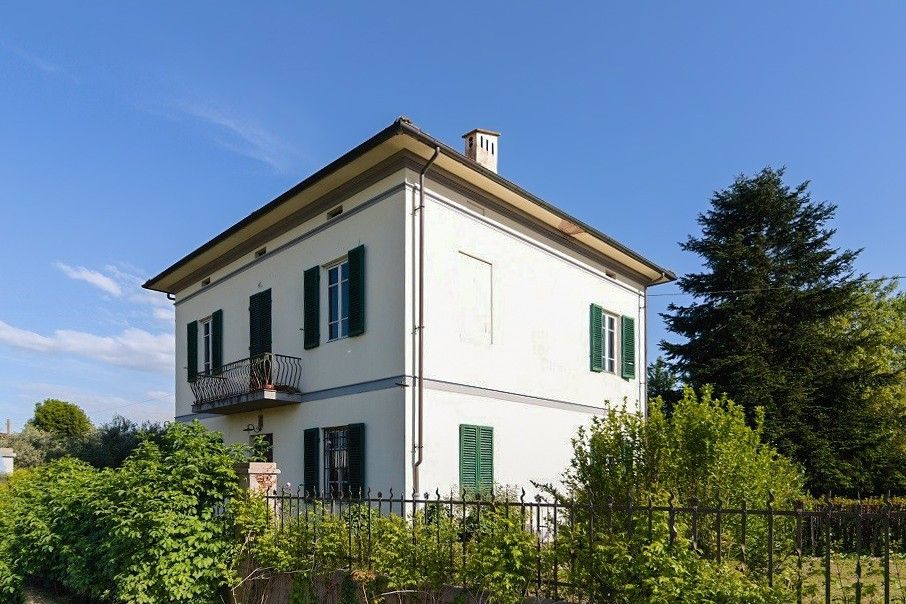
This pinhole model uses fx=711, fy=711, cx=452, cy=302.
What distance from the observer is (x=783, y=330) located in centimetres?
2536

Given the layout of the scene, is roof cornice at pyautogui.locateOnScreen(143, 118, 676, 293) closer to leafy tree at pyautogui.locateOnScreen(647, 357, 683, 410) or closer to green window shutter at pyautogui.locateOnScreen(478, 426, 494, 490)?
green window shutter at pyautogui.locateOnScreen(478, 426, 494, 490)

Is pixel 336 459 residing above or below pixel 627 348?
below

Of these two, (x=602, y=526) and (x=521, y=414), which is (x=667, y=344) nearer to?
(x=521, y=414)

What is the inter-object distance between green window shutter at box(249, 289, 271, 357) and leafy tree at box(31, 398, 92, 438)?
42999 millimetres

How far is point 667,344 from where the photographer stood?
89.8 ft

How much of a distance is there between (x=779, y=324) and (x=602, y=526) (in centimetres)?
2215

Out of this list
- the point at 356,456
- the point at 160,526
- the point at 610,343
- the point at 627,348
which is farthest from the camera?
the point at 627,348

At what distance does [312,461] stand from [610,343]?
8.09m

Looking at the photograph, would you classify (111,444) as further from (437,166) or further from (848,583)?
(848,583)

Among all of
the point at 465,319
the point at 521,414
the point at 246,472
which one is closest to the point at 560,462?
the point at 521,414

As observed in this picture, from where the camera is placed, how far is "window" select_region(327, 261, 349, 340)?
13520 millimetres

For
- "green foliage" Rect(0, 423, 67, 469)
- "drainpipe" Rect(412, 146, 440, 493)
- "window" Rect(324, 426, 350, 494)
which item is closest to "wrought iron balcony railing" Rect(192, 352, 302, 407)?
"window" Rect(324, 426, 350, 494)

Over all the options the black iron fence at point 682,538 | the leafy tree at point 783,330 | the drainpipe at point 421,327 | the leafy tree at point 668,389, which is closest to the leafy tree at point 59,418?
the leafy tree at point 668,389

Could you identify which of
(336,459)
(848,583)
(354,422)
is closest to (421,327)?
(354,422)
